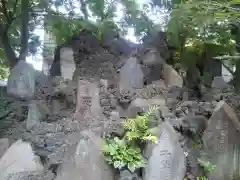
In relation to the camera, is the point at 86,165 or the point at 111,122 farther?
the point at 111,122

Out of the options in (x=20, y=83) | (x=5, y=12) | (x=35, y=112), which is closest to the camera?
(x=35, y=112)

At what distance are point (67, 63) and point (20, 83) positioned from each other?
0.80m

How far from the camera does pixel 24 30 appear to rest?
16.8 ft

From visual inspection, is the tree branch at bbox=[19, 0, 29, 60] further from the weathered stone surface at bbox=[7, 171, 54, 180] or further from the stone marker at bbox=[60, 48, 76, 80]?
the weathered stone surface at bbox=[7, 171, 54, 180]

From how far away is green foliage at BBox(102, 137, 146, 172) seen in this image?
11.5 ft

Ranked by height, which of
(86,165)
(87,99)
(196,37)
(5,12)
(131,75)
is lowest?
(86,165)

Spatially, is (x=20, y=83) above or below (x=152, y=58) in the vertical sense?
below

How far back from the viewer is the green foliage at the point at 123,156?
138 inches

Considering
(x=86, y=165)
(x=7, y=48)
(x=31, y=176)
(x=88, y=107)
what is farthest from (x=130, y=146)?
(x=7, y=48)

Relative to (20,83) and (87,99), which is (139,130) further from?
(20,83)

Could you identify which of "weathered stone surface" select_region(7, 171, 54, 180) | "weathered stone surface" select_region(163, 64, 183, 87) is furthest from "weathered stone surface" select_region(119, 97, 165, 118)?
"weathered stone surface" select_region(7, 171, 54, 180)

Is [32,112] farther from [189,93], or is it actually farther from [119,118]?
[189,93]

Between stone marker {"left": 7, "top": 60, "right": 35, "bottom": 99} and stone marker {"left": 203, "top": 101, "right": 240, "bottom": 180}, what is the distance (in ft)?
8.96

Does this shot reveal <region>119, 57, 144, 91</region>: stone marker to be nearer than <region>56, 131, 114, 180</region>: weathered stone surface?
No
